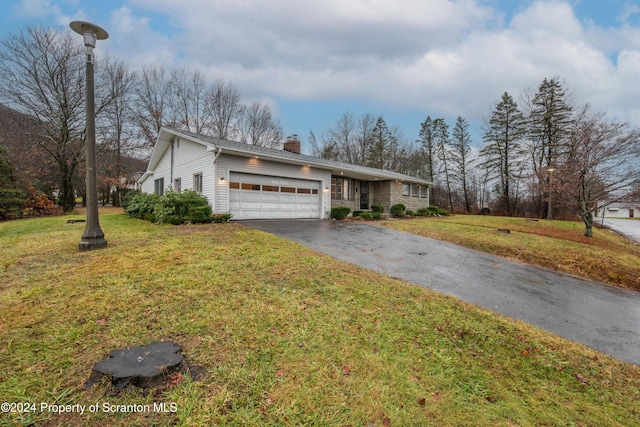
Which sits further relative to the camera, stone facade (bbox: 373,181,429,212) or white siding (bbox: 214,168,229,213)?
stone facade (bbox: 373,181,429,212)

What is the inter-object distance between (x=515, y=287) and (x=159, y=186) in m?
17.9

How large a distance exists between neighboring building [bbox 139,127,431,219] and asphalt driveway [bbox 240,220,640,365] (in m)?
4.11

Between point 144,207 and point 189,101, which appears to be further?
point 189,101

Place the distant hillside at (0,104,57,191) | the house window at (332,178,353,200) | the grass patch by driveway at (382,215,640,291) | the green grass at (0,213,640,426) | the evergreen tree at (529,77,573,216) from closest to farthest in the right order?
the green grass at (0,213,640,426), the grass patch by driveway at (382,215,640,291), the distant hillside at (0,104,57,191), the house window at (332,178,353,200), the evergreen tree at (529,77,573,216)

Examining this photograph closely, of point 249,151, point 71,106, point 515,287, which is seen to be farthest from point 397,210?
point 71,106

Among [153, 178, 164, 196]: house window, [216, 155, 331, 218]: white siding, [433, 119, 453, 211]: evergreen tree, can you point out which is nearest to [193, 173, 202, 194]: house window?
[216, 155, 331, 218]: white siding

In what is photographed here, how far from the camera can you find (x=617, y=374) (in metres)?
2.79

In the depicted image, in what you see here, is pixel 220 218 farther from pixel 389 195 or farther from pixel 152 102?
pixel 152 102

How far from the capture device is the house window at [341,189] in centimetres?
1714

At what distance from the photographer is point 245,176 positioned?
1162cm

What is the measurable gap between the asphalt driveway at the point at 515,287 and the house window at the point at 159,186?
1143 cm

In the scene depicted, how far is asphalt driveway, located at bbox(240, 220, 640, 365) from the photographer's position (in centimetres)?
382

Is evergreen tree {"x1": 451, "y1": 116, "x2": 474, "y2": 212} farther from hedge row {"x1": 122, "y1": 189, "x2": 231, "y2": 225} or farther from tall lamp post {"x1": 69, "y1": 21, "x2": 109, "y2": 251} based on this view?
tall lamp post {"x1": 69, "y1": 21, "x2": 109, "y2": 251}

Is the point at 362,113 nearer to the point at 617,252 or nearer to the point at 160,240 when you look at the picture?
the point at 617,252
